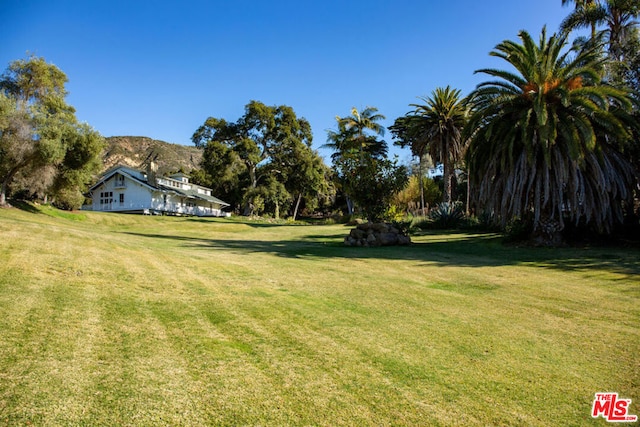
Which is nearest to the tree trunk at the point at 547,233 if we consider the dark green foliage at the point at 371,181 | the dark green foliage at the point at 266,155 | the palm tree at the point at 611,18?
the dark green foliage at the point at 371,181

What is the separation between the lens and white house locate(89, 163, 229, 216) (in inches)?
1905

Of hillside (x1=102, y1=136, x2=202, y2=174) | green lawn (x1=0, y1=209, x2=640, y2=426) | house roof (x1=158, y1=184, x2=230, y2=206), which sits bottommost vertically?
green lawn (x1=0, y1=209, x2=640, y2=426)

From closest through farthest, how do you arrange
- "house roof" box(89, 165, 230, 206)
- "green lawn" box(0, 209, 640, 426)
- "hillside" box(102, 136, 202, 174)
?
"green lawn" box(0, 209, 640, 426), "house roof" box(89, 165, 230, 206), "hillside" box(102, 136, 202, 174)

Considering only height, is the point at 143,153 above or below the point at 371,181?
above

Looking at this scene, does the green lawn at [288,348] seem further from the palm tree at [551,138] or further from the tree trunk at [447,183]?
the tree trunk at [447,183]

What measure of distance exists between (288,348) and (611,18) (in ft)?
91.6

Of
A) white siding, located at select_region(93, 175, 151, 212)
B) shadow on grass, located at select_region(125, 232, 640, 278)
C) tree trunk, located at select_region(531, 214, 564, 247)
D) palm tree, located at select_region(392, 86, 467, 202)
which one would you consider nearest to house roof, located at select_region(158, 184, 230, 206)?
white siding, located at select_region(93, 175, 151, 212)

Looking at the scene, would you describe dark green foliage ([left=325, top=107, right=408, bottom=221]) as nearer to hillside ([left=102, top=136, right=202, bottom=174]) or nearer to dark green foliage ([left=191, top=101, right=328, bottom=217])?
dark green foliage ([left=191, top=101, right=328, bottom=217])

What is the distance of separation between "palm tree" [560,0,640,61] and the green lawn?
19.4 metres

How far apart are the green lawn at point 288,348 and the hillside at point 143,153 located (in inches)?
4041

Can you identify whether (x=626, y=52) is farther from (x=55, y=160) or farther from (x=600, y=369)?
(x=55, y=160)

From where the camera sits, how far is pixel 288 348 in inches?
167

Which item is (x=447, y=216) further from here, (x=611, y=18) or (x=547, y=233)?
(x=611, y=18)

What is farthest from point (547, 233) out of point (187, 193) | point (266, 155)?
point (187, 193)
